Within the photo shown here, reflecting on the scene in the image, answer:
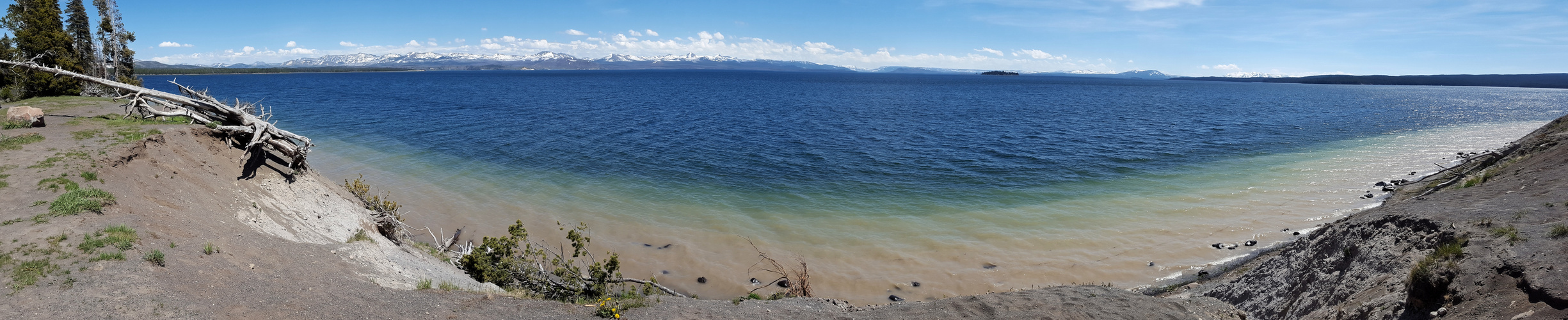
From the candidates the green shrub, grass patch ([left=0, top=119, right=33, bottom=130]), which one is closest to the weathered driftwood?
grass patch ([left=0, top=119, right=33, bottom=130])

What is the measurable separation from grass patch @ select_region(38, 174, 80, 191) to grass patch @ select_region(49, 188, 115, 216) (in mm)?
169

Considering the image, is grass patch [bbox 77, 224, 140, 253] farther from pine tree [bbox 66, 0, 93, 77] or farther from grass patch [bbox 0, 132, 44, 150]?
pine tree [bbox 66, 0, 93, 77]

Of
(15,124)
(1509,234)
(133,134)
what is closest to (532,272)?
(133,134)

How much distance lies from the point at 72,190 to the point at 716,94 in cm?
8880

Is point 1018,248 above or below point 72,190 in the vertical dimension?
below

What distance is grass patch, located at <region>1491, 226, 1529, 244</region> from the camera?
29.8 ft

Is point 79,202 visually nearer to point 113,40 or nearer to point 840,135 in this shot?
point 840,135

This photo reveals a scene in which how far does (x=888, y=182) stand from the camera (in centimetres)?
2745

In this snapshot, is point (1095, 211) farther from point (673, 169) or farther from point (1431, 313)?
point (673, 169)

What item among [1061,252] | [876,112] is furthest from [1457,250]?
[876,112]

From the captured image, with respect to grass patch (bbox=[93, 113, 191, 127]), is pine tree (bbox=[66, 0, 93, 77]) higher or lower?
higher

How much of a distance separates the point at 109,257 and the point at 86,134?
12.1m

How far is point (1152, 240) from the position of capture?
61.2 feet

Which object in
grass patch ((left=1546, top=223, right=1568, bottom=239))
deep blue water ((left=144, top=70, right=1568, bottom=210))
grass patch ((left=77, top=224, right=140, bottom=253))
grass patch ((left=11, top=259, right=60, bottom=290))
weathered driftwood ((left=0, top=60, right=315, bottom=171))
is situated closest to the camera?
grass patch ((left=11, top=259, right=60, bottom=290))
